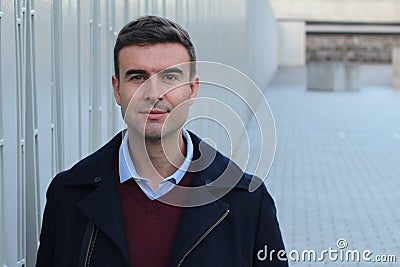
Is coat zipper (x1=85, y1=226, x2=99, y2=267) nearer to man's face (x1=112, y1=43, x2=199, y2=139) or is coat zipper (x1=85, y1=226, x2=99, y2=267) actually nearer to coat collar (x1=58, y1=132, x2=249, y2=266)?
coat collar (x1=58, y1=132, x2=249, y2=266)

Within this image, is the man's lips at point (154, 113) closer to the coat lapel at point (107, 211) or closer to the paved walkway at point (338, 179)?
the coat lapel at point (107, 211)

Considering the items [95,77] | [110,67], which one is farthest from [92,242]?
[110,67]

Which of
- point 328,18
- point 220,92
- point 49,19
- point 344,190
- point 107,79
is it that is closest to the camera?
point 49,19

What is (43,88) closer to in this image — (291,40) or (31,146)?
(31,146)

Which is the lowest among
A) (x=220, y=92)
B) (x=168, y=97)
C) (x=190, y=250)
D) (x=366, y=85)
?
(x=366, y=85)

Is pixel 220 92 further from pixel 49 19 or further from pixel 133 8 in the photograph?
pixel 49 19

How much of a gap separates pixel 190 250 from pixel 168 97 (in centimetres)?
41

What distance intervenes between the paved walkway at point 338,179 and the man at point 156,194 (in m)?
4.40

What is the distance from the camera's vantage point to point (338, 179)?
1080 cm

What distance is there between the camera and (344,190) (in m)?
10.0

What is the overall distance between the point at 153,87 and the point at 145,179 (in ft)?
0.81

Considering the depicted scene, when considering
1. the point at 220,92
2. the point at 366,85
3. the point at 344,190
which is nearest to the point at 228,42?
the point at 220,92

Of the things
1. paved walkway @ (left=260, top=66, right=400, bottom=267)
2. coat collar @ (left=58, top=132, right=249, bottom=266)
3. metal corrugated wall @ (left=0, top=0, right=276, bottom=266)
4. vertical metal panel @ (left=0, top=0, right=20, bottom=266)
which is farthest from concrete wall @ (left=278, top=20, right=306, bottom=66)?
coat collar @ (left=58, top=132, right=249, bottom=266)

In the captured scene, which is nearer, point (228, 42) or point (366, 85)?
point (228, 42)
